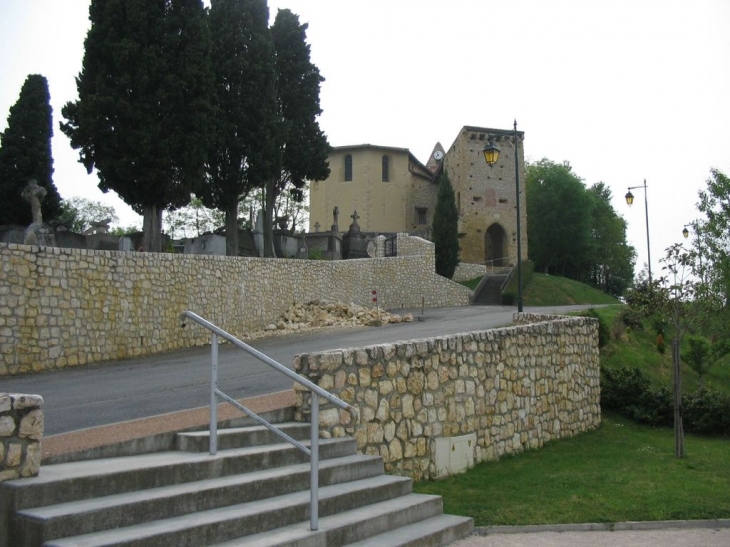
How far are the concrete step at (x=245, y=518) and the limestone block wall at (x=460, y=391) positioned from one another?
40.8 inches

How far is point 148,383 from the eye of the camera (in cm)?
1151

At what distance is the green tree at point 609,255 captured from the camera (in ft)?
217

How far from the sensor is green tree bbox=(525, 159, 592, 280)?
59.2 m

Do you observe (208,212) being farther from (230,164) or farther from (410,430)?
(410,430)

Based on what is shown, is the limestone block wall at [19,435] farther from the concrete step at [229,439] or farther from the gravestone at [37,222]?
the gravestone at [37,222]

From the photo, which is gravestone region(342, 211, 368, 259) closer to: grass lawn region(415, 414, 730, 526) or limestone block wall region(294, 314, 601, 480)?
limestone block wall region(294, 314, 601, 480)

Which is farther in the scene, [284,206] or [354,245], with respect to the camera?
[284,206]

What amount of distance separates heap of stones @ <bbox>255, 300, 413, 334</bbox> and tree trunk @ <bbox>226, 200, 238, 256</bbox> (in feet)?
11.8

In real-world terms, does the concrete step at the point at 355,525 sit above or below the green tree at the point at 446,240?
below

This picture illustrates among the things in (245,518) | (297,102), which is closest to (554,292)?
(297,102)

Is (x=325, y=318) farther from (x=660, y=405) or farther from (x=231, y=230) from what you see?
(x=660, y=405)

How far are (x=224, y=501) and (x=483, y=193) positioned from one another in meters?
52.6

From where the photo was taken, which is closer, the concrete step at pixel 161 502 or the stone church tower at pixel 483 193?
the concrete step at pixel 161 502

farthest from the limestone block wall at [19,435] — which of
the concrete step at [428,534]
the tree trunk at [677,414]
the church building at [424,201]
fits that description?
the church building at [424,201]
